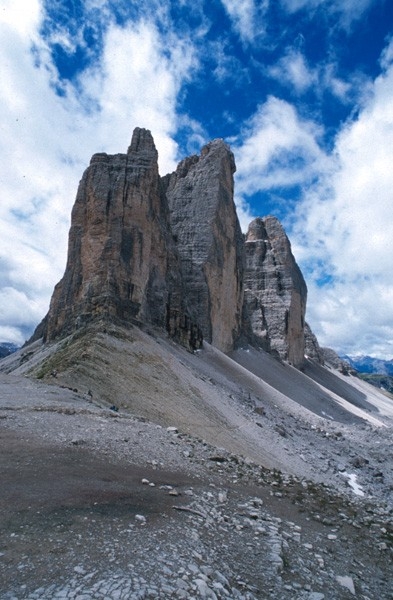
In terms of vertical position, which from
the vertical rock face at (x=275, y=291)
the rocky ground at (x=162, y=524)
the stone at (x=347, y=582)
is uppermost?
the vertical rock face at (x=275, y=291)

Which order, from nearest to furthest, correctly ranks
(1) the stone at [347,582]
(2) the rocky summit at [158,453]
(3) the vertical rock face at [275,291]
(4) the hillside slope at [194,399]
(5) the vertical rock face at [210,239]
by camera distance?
Result: 1. (2) the rocky summit at [158,453]
2. (1) the stone at [347,582]
3. (4) the hillside slope at [194,399]
4. (5) the vertical rock face at [210,239]
5. (3) the vertical rock face at [275,291]

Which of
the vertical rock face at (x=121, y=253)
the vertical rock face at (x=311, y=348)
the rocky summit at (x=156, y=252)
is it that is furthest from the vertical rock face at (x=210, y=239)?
the vertical rock face at (x=311, y=348)

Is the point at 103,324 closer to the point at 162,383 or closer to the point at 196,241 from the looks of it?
the point at 162,383

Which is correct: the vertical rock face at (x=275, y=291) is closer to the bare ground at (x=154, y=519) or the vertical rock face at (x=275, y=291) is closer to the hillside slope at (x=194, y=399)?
the hillside slope at (x=194, y=399)

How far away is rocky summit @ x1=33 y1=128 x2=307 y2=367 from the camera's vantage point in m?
41.3

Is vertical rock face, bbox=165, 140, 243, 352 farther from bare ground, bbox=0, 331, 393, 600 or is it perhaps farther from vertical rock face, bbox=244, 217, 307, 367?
bare ground, bbox=0, 331, 393, 600

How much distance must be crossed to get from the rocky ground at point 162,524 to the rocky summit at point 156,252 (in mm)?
25281

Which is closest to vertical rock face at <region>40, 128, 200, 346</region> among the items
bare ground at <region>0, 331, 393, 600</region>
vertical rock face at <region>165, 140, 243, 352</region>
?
vertical rock face at <region>165, 140, 243, 352</region>

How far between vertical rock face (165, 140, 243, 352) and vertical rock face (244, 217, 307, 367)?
17610mm

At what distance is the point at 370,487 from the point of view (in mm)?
21609

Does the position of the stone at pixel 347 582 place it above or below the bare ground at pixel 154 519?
below

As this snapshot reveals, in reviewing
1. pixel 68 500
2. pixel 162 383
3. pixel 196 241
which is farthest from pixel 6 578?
pixel 196 241

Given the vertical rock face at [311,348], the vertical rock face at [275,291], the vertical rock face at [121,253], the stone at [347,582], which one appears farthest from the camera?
the vertical rock face at [311,348]

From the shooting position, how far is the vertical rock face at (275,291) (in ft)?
305
